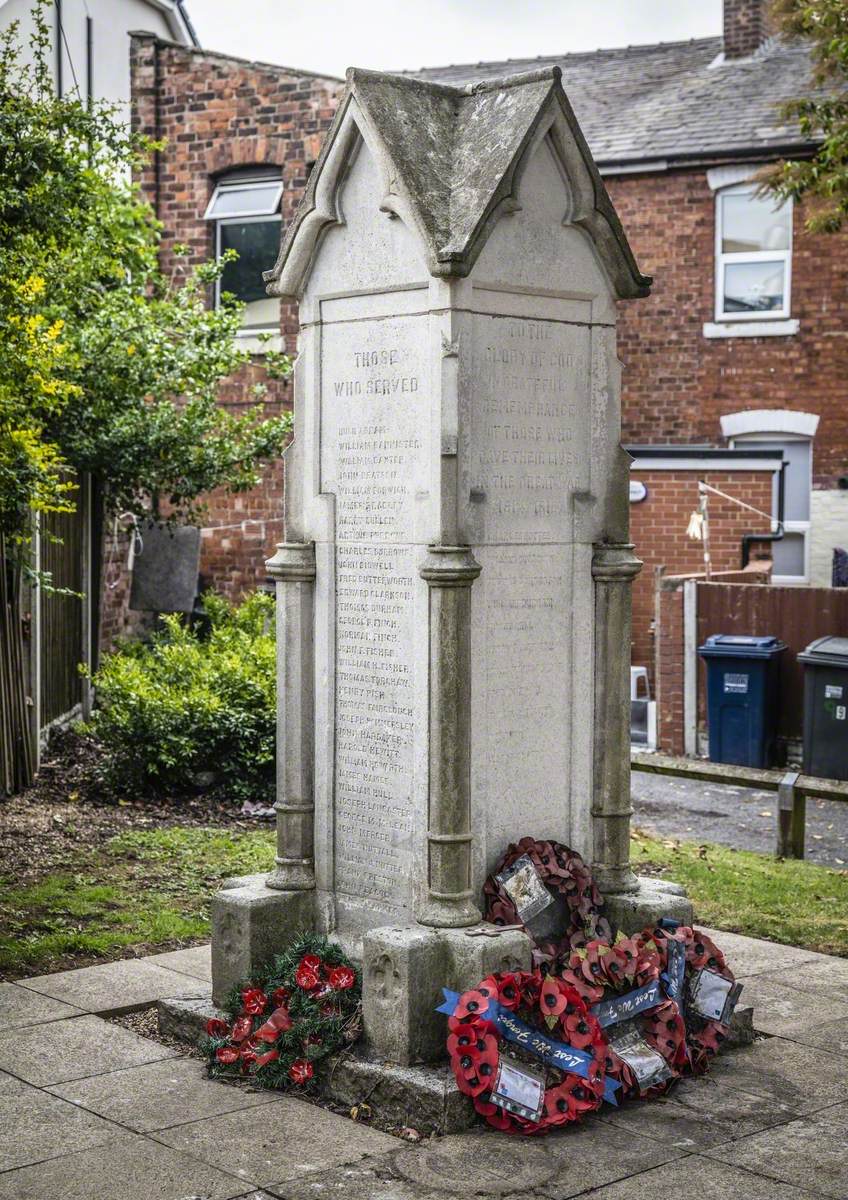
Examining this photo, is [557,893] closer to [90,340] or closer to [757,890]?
[757,890]

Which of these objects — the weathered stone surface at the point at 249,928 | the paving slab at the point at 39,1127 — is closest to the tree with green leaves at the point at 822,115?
the weathered stone surface at the point at 249,928

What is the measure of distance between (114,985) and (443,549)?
2.79 metres

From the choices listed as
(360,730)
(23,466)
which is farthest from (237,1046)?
(23,466)

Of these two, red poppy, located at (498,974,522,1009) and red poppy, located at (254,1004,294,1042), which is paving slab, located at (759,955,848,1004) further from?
red poppy, located at (254,1004,294,1042)

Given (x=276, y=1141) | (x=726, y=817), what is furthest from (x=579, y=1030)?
(x=726, y=817)

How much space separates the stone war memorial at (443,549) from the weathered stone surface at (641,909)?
0.04 ft

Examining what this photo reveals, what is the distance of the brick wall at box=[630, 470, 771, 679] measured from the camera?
1834 cm

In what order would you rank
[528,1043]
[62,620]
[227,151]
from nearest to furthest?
[528,1043]
[62,620]
[227,151]

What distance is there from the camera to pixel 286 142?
18031 millimetres

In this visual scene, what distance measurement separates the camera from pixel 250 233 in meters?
18.6

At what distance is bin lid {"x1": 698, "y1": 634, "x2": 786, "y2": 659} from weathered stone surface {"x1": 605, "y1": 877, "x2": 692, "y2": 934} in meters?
8.31

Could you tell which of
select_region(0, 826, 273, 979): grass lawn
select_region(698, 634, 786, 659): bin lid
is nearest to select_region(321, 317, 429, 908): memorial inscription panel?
select_region(0, 826, 273, 979): grass lawn

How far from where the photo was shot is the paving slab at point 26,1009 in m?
6.50

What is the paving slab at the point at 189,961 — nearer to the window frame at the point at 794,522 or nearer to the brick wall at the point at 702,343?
the window frame at the point at 794,522
